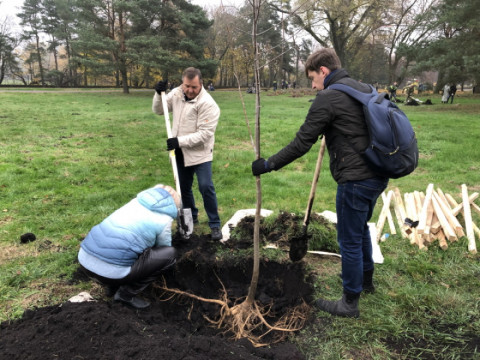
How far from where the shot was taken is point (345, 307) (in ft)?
9.53

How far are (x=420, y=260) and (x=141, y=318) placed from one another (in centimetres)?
311

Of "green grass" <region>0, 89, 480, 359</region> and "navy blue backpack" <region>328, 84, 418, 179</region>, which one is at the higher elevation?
"navy blue backpack" <region>328, 84, 418, 179</region>

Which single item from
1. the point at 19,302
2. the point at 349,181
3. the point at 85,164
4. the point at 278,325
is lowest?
the point at 278,325

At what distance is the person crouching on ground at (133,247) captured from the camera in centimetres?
268

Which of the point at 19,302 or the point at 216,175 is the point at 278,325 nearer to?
the point at 19,302

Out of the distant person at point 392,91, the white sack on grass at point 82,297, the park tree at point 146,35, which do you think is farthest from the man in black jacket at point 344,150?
the park tree at point 146,35

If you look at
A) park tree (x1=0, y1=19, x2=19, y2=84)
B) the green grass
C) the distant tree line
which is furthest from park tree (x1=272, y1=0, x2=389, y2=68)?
park tree (x1=0, y1=19, x2=19, y2=84)

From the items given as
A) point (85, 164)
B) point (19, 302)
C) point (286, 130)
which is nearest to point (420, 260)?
point (19, 302)

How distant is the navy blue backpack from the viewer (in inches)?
90.9

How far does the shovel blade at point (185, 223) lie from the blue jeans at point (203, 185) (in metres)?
0.34

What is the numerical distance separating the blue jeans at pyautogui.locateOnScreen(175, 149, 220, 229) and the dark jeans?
4.24 feet

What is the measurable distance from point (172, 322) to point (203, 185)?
1.74 meters

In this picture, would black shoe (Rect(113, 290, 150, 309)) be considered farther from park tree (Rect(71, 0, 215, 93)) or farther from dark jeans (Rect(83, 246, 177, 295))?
park tree (Rect(71, 0, 215, 93))

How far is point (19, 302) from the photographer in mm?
3033
